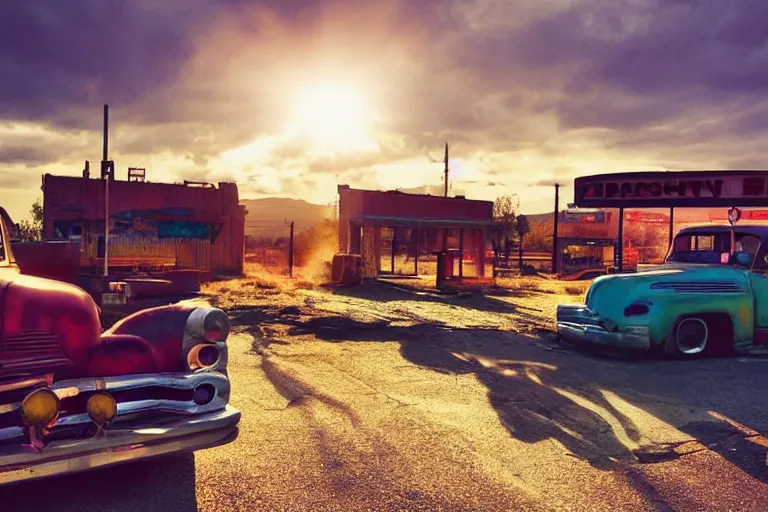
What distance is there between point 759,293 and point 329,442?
6.59 meters

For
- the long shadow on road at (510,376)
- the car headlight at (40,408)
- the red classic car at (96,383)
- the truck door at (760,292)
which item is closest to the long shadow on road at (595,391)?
the long shadow on road at (510,376)

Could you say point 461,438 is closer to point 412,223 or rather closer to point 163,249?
point 412,223

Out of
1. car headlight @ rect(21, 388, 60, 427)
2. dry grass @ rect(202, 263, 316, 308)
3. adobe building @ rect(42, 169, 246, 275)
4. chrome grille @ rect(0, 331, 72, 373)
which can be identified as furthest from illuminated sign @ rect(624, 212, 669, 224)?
car headlight @ rect(21, 388, 60, 427)

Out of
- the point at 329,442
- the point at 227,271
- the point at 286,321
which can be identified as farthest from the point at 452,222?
the point at 329,442

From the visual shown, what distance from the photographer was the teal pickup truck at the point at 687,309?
7.53m

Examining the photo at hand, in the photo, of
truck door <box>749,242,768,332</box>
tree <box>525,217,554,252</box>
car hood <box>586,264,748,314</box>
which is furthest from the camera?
tree <box>525,217,554,252</box>

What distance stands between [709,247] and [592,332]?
2.55 metres

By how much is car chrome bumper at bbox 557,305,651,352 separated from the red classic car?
222 inches

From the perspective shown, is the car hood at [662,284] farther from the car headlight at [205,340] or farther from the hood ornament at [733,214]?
the car headlight at [205,340]

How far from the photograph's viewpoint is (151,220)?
23.1 metres

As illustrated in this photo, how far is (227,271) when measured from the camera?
24656mm

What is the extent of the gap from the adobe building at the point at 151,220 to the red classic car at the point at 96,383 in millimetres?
18190

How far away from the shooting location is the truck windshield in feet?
26.9

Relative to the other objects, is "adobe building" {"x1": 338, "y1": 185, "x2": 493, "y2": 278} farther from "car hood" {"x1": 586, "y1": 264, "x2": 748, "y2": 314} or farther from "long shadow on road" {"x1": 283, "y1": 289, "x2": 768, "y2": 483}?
"car hood" {"x1": 586, "y1": 264, "x2": 748, "y2": 314}
